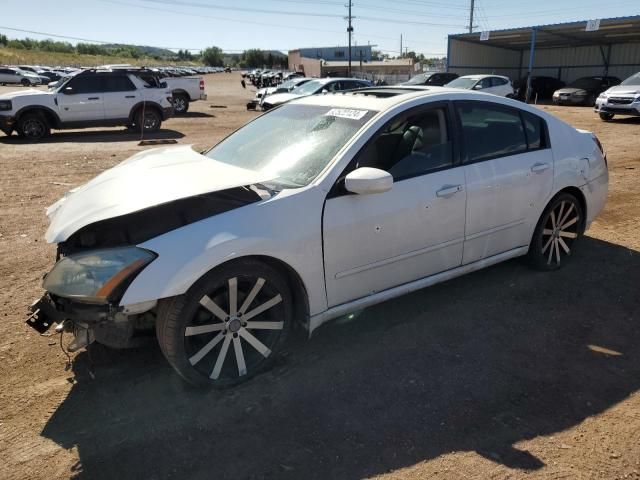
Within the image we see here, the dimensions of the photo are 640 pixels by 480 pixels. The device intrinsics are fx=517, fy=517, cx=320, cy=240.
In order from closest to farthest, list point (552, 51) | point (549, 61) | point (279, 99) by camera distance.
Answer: point (279, 99)
point (552, 51)
point (549, 61)

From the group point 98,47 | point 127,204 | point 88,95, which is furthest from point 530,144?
point 98,47

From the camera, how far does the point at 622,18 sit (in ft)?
88.2

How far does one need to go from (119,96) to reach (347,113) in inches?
516

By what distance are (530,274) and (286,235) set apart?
2.69 m

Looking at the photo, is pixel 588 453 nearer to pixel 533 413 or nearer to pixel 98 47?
pixel 533 413

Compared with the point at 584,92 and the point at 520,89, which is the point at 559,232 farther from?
the point at 520,89

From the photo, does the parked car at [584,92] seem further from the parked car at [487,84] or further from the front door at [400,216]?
the front door at [400,216]

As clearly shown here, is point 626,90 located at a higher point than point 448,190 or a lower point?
higher

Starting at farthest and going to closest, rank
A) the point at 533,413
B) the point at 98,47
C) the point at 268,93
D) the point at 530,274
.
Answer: the point at 98,47 < the point at 268,93 < the point at 530,274 < the point at 533,413

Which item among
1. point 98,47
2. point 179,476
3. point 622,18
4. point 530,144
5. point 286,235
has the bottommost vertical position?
point 179,476

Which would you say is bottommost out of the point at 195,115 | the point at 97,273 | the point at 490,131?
the point at 97,273

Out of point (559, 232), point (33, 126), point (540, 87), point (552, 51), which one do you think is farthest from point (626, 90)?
point (552, 51)

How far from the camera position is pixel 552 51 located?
132 ft

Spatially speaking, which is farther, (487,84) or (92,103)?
(487,84)
